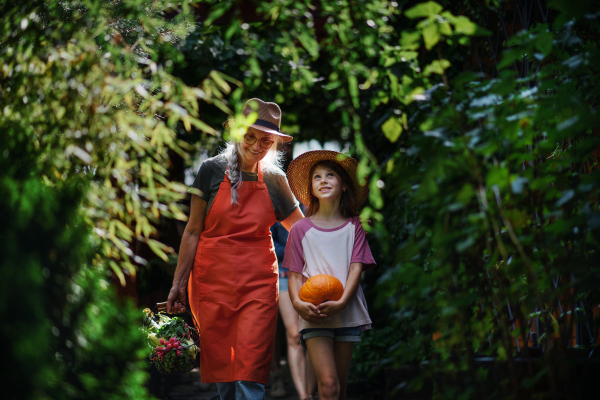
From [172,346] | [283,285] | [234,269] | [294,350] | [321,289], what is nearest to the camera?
[321,289]

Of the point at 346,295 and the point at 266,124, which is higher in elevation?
the point at 266,124

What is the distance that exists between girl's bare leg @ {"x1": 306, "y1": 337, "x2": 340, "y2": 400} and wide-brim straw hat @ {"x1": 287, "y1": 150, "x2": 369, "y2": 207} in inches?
31.9

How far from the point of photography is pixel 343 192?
9.59 feet

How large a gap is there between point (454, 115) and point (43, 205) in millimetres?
989

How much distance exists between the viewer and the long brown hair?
2.88m

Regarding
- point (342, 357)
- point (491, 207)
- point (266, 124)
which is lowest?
point (342, 357)

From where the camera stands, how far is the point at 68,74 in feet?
6.17

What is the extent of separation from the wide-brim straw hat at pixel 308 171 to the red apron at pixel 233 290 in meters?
0.38

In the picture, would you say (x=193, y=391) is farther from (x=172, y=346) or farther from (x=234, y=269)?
(x=234, y=269)

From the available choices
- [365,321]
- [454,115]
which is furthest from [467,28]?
[365,321]

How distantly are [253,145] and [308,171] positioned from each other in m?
0.40

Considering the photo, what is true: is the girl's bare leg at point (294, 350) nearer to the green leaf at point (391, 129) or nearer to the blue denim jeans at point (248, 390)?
the blue denim jeans at point (248, 390)

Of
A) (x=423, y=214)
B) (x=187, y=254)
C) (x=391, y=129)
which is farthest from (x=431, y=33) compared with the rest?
(x=187, y=254)

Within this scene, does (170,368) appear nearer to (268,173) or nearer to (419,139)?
(268,173)
